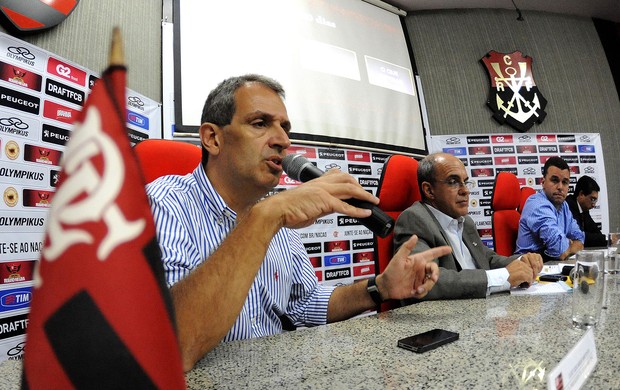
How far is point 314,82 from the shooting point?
3.45 metres

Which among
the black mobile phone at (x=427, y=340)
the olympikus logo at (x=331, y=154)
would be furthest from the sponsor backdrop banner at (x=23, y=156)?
the olympikus logo at (x=331, y=154)

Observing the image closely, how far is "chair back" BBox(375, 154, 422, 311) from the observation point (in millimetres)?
1701

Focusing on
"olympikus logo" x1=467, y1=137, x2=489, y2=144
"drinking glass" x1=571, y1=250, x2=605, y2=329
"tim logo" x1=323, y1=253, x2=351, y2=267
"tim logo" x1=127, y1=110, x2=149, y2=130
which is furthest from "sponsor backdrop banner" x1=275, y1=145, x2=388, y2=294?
"drinking glass" x1=571, y1=250, x2=605, y2=329

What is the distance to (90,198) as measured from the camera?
0.22m

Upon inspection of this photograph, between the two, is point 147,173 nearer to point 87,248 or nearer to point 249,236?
point 249,236

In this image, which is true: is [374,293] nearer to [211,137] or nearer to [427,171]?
[211,137]

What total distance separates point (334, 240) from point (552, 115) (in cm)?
369

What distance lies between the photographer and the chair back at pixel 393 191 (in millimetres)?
1701

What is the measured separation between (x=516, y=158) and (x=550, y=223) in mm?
2488

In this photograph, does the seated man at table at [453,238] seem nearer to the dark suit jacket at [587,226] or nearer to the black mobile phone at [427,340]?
the black mobile phone at [427,340]

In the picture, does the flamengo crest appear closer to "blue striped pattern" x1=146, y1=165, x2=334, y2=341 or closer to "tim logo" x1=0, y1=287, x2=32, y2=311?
"blue striped pattern" x1=146, y1=165, x2=334, y2=341

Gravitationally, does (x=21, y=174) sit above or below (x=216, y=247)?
above

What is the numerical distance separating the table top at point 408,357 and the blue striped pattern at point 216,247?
193 millimetres

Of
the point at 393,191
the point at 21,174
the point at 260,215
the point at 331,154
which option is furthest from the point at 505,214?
the point at 21,174
